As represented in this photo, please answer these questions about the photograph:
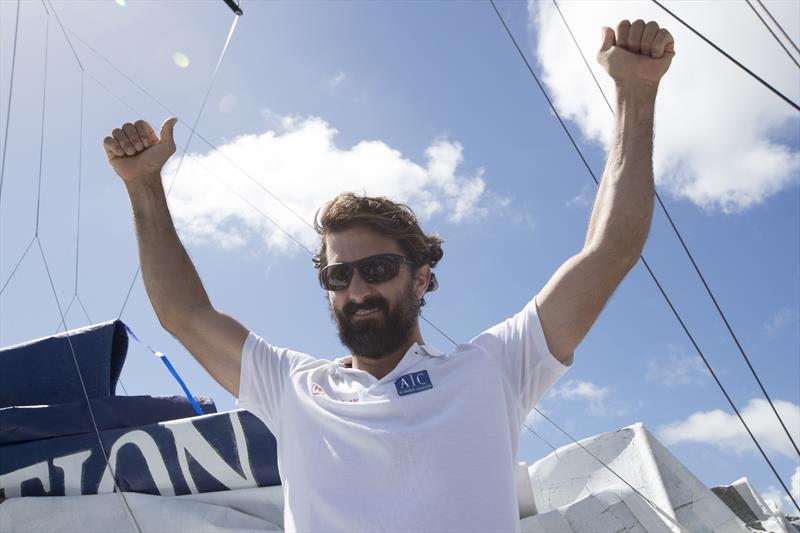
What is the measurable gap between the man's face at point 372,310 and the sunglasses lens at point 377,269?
0.05 ft

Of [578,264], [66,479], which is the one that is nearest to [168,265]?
[578,264]

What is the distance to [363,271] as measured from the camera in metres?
2.26

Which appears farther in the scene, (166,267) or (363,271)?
(166,267)

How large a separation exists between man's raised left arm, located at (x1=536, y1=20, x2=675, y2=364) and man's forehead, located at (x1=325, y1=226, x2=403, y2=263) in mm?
584

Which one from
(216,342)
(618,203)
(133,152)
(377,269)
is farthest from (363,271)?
(133,152)

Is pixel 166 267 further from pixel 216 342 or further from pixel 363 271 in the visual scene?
pixel 363 271

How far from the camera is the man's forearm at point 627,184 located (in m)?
1.99

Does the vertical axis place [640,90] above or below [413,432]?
above

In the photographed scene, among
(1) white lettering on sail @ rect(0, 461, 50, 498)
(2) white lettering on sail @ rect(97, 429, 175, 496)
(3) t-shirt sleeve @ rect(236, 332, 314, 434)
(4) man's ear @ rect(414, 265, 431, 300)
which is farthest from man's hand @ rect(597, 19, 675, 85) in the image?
(1) white lettering on sail @ rect(0, 461, 50, 498)

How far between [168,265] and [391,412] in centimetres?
101

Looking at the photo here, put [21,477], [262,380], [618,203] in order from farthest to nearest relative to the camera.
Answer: [21,477] < [262,380] < [618,203]

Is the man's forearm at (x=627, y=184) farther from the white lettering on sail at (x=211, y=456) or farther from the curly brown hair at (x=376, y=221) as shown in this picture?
the white lettering on sail at (x=211, y=456)

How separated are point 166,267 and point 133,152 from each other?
0.47 meters

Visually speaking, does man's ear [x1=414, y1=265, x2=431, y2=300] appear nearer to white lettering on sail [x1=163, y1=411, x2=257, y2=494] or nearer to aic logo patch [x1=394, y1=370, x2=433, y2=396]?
aic logo patch [x1=394, y1=370, x2=433, y2=396]
